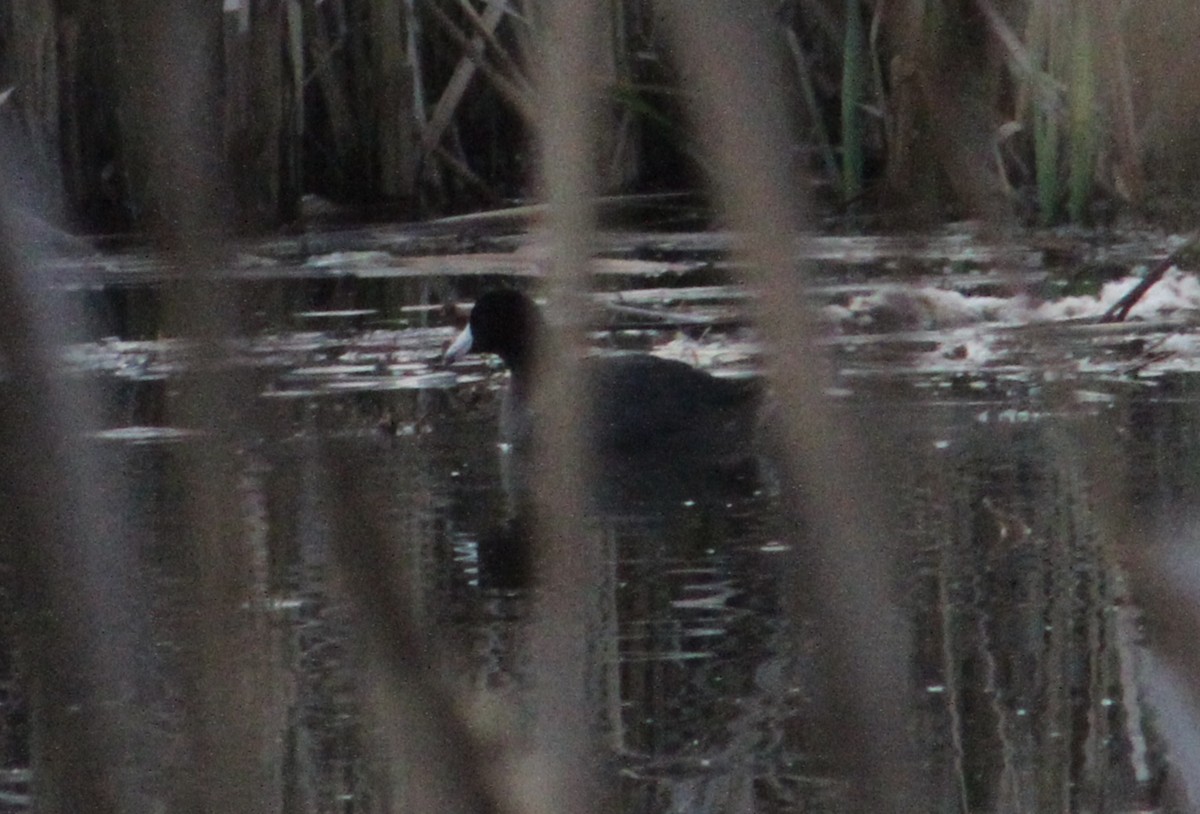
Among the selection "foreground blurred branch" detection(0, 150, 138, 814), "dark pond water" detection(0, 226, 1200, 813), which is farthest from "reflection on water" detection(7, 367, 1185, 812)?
"foreground blurred branch" detection(0, 150, 138, 814)

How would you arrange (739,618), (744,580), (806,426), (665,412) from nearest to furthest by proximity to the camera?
(806,426)
(739,618)
(744,580)
(665,412)

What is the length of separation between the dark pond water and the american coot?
8.0 inches

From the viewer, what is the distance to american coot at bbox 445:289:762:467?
476 centimetres

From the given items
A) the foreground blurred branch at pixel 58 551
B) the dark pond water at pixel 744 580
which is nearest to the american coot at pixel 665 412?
the dark pond water at pixel 744 580

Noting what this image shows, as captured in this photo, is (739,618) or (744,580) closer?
(739,618)

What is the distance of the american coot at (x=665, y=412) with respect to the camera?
4758 mm

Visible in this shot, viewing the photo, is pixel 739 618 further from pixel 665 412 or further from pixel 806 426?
pixel 806 426

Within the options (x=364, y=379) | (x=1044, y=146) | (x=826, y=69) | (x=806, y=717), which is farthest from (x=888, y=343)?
(x=826, y=69)

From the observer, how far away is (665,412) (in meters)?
4.95

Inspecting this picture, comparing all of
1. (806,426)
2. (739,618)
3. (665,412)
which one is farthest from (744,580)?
(806,426)

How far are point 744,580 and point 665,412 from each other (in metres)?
1.55

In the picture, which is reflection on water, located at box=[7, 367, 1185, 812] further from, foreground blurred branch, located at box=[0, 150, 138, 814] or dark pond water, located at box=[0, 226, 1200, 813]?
foreground blurred branch, located at box=[0, 150, 138, 814]

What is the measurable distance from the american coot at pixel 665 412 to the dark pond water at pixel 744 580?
0.67ft

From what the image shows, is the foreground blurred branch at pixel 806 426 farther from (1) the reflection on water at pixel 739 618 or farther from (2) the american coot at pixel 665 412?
(2) the american coot at pixel 665 412
